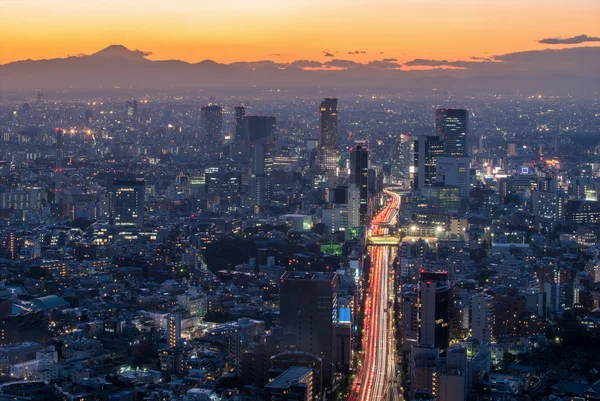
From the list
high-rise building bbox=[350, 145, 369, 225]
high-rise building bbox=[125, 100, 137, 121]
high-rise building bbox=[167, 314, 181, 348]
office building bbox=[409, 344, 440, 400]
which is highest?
high-rise building bbox=[125, 100, 137, 121]

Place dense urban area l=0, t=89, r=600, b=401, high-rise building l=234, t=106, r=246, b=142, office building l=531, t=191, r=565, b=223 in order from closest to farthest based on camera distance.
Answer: dense urban area l=0, t=89, r=600, b=401, office building l=531, t=191, r=565, b=223, high-rise building l=234, t=106, r=246, b=142

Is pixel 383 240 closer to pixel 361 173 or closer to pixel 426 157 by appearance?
pixel 361 173

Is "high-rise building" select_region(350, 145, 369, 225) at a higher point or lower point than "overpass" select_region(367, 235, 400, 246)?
higher

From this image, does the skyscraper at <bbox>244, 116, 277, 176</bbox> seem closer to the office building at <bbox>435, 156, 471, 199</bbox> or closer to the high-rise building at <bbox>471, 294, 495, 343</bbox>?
the office building at <bbox>435, 156, 471, 199</bbox>

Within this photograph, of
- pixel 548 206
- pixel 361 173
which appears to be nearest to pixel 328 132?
pixel 361 173

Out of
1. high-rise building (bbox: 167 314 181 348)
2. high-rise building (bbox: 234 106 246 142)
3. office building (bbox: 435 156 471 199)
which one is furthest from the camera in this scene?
high-rise building (bbox: 234 106 246 142)

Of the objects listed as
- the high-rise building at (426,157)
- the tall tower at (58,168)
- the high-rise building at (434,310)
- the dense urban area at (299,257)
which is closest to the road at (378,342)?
the dense urban area at (299,257)

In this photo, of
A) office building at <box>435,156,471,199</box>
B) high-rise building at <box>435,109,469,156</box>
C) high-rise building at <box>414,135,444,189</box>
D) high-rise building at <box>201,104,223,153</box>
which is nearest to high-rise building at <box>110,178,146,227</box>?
high-rise building at <box>414,135,444,189</box>
